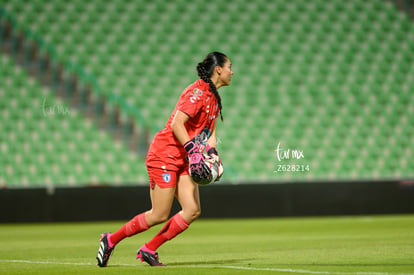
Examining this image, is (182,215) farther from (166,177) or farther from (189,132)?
(189,132)

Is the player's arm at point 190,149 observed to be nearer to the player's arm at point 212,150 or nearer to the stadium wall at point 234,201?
the player's arm at point 212,150

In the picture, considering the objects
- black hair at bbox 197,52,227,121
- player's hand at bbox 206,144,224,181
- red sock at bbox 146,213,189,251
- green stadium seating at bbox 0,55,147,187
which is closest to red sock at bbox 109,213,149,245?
red sock at bbox 146,213,189,251

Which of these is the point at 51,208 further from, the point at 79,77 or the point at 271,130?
the point at 271,130

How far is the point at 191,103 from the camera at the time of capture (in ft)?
19.0

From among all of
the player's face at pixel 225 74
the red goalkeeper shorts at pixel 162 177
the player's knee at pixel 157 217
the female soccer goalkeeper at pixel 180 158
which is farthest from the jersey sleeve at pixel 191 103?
the player's knee at pixel 157 217

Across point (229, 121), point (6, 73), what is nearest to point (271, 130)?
point (229, 121)

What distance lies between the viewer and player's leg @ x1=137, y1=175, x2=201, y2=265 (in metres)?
5.95

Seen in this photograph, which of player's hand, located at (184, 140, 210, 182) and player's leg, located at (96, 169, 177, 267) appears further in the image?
player's leg, located at (96, 169, 177, 267)

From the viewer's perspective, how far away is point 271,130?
1642 cm

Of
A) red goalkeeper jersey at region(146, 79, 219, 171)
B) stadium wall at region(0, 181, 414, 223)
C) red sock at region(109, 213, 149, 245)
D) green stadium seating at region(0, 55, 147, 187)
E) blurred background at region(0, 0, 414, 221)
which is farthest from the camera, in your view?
blurred background at region(0, 0, 414, 221)

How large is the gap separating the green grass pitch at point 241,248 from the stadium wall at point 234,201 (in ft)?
1.54

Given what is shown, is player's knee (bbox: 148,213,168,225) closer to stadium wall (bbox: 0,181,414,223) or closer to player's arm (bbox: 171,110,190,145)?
player's arm (bbox: 171,110,190,145)

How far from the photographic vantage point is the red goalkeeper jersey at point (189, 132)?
588 centimetres

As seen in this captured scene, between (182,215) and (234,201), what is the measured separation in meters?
8.86
